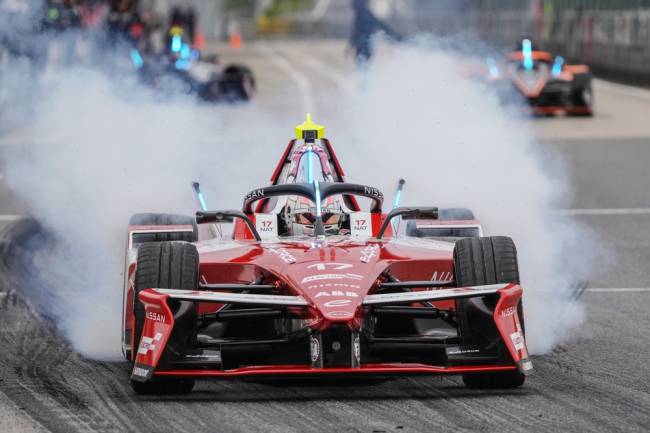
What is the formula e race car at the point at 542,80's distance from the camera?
27531 millimetres

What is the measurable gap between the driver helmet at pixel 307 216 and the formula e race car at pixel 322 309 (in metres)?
0.37

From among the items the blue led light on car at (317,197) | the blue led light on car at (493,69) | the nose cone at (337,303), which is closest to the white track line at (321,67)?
the blue led light on car at (493,69)

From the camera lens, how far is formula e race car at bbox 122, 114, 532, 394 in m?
8.12

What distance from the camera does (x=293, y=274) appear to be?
8.58 meters

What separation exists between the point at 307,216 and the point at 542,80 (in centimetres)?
1825

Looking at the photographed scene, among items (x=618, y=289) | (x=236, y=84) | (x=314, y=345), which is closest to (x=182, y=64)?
(x=236, y=84)

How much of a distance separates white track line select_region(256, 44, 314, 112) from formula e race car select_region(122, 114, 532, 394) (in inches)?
804

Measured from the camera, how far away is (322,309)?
803cm

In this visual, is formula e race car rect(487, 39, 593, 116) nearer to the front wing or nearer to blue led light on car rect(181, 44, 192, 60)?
blue led light on car rect(181, 44, 192, 60)

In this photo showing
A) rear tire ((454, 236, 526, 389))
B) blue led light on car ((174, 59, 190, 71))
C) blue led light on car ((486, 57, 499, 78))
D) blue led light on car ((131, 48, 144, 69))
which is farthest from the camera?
blue led light on car ((174, 59, 190, 71))

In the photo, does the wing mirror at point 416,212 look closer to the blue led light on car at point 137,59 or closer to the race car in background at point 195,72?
the blue led light on car at point 137,59

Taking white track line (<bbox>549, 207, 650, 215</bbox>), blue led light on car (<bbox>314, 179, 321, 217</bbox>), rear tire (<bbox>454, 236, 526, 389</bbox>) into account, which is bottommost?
white track line (<bbox>549, 207, 650, 215</bbox>)

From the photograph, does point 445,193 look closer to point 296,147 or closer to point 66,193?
point 66,193

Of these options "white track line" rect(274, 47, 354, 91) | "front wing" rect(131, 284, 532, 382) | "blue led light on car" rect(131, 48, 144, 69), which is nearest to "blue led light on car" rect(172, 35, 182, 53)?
"blue led light on car" rect(131, 48, 144, 69)
